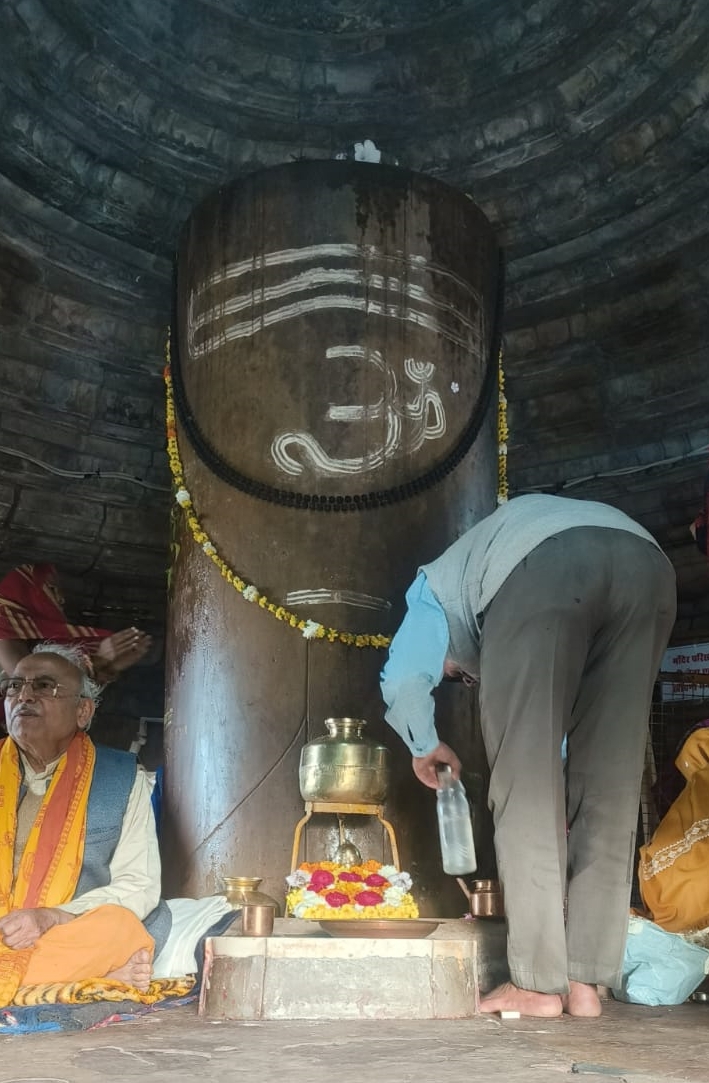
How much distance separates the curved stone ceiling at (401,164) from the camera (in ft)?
20.8

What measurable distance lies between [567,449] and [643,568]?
4963 mm

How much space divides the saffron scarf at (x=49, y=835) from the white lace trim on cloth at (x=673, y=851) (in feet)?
6.45

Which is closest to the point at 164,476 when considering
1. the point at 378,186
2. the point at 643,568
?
the point at 378,186

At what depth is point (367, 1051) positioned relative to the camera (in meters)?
2.11

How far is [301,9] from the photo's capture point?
6734mm

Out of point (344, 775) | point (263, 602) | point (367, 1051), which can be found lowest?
point (367, 1051)

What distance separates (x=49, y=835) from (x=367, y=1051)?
4.77 ft

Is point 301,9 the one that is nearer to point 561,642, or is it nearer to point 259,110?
point 259,110

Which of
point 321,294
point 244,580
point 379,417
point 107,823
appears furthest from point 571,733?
point 321,294

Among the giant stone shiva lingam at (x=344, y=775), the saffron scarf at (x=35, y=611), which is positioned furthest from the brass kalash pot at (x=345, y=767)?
the saffron scarf at (x=35, y=611)

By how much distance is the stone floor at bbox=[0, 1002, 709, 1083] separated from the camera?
1.88m

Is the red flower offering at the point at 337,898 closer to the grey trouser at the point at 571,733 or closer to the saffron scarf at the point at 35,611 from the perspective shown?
the grey trouser at the point at 571,733

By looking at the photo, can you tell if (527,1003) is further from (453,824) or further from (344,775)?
(344,775)

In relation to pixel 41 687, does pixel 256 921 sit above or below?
below
